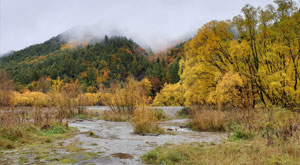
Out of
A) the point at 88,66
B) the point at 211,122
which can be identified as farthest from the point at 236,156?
the point at 88,66

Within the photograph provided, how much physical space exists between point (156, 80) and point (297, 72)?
66.4 meters

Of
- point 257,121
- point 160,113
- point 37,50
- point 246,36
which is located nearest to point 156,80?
point 160,113

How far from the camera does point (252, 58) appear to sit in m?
21.4

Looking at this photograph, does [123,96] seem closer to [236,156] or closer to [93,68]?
[236,156]

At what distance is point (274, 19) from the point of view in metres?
19.8

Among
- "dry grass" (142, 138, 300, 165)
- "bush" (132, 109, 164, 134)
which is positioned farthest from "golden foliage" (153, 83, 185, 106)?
"dry grass" (142, 138, 300, 165)

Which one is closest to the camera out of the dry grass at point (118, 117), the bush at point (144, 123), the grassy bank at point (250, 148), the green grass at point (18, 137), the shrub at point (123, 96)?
the grassy bank at point (250, 148)

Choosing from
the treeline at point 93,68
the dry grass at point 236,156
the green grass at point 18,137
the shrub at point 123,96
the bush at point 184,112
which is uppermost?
the treeline at point 93,68

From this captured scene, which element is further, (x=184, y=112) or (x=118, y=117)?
(x=184, y=112)

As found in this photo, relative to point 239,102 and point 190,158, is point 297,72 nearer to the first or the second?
point 239,102

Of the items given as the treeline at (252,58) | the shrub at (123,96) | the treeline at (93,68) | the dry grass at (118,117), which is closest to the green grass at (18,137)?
the shrub at (123,96)

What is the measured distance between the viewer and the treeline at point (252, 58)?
685 inches

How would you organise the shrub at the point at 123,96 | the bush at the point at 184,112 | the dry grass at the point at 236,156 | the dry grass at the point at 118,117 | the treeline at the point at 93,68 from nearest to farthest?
the dry grass at the point at 236,156 → the shrub at the point at 123,96 → the dry grass at the point at 118,117 → the bush at the point at 184,112 → the treeline at the point at 93,68

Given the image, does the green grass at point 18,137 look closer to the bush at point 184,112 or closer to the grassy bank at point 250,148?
the grassy bank at point 250,148
